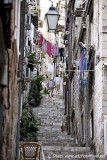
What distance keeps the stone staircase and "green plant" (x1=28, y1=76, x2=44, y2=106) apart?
53cm

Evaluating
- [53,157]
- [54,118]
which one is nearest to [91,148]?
[53,157]

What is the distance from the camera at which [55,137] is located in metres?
22.1

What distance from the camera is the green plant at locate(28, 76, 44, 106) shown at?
34.4m

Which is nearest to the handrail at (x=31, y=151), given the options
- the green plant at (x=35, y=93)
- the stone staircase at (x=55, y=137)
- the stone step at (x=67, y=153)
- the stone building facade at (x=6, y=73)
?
the stone staircase at (x=55, y=137)

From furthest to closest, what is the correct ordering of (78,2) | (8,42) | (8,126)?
1. (78,2)
2. (8,126)
3. (8,42)

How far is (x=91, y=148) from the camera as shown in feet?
56.7

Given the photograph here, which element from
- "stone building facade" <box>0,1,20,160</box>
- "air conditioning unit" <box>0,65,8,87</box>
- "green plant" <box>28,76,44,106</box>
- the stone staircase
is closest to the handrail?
the stone staircase

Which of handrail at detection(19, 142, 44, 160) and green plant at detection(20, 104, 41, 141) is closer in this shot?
handrail at detection(19, 142, 44, 160)

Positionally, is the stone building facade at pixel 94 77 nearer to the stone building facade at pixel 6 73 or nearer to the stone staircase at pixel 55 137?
the stone staircase at pixel 55 137

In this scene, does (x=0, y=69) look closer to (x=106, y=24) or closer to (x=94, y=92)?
(x=106, y=24)

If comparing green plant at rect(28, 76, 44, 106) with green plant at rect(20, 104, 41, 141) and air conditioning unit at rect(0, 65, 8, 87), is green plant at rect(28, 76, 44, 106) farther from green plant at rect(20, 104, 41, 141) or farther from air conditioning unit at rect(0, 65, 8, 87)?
air conditioning unit at rect(0, 65, 8, 87)

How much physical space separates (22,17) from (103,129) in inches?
174

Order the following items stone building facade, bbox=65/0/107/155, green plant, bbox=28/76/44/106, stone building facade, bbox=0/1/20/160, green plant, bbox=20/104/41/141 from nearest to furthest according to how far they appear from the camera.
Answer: stone building facade, bbox=0/1/20/160, stone building facade, bbox=65/0/107/155, green plant, bbox=20/104/41/141, green plant, bbox=28/76/44/106

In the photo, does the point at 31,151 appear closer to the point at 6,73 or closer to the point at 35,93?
the point at 6,73
